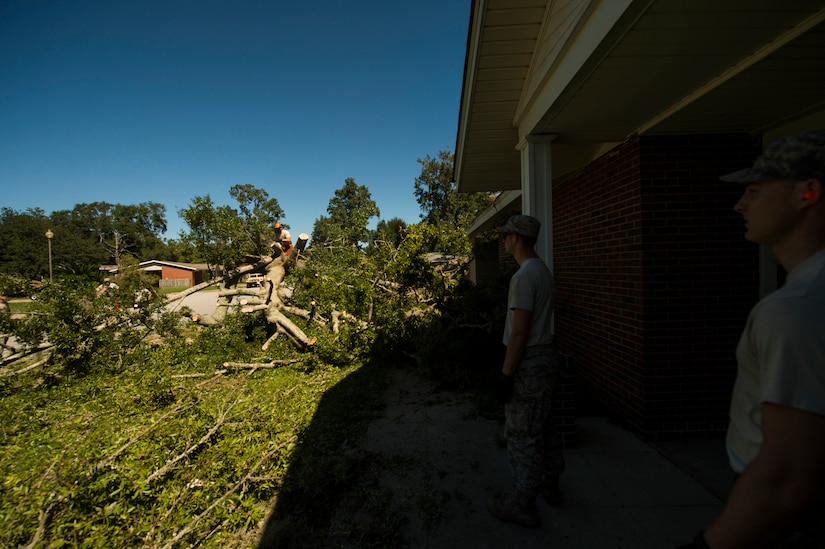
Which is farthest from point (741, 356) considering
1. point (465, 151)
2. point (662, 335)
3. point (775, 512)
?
point (465, 151)

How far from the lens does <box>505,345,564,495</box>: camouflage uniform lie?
2230mm

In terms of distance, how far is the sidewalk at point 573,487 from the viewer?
86.7 inches

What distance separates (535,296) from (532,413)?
2.35ft

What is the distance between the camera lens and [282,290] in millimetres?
7785

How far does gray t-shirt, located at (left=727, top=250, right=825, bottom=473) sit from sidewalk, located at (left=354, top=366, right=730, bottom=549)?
5.65ft

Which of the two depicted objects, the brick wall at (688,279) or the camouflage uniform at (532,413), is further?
the brick wall at (688,279)

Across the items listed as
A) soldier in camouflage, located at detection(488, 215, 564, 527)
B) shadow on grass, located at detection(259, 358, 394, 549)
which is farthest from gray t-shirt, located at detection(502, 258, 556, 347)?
shadow on grass, located at detection(259, 358, 394, 549)

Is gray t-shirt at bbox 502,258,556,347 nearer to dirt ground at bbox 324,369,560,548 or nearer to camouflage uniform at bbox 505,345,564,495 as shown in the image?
camouflage uniform at bbox 505,345,564,495

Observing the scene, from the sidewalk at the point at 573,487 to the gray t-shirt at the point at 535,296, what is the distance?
3.80 ft

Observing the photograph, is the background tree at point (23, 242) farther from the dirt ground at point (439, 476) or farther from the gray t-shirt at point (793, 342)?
the gray t-shirt at point (793, 342)

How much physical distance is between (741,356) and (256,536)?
108 inches

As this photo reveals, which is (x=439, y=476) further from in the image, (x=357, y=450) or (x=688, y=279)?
(x=688, y=279)

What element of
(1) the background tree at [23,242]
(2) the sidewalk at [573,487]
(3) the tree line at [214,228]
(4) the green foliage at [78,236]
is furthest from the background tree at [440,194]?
(1) the background tree at [23,242]

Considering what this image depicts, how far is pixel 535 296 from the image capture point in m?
2.17
